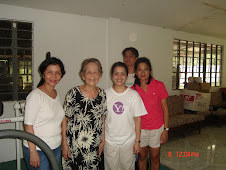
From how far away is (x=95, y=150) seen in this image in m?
1.49

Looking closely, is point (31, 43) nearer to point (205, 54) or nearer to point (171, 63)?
point (171, 63)

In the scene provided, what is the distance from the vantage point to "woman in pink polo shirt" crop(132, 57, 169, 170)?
181 centimetres

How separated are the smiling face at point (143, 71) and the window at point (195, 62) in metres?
3.59

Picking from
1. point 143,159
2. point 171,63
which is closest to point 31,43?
point 143,159

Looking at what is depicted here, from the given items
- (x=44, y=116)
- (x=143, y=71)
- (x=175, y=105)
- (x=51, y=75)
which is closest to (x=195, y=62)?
(x=175, y=105)

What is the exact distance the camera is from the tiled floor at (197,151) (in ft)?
9.23

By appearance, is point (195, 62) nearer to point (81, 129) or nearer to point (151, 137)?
point (151, 137)

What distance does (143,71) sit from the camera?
1.82 m

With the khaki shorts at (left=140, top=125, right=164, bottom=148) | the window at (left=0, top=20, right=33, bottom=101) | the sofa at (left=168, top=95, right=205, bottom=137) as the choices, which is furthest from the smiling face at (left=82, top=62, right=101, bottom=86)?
the sofa at (left=168, top=95, right=205, bottom=137)

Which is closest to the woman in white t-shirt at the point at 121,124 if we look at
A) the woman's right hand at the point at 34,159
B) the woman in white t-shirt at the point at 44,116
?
the woman in white t-shirt at the point at 44,116

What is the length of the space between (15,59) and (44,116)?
2.22 m

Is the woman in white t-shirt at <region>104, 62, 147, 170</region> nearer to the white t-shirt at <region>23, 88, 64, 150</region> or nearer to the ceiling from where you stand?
the white t-shirt at <region>23, 88, 64, 150</region>

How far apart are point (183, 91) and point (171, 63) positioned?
895 mm
